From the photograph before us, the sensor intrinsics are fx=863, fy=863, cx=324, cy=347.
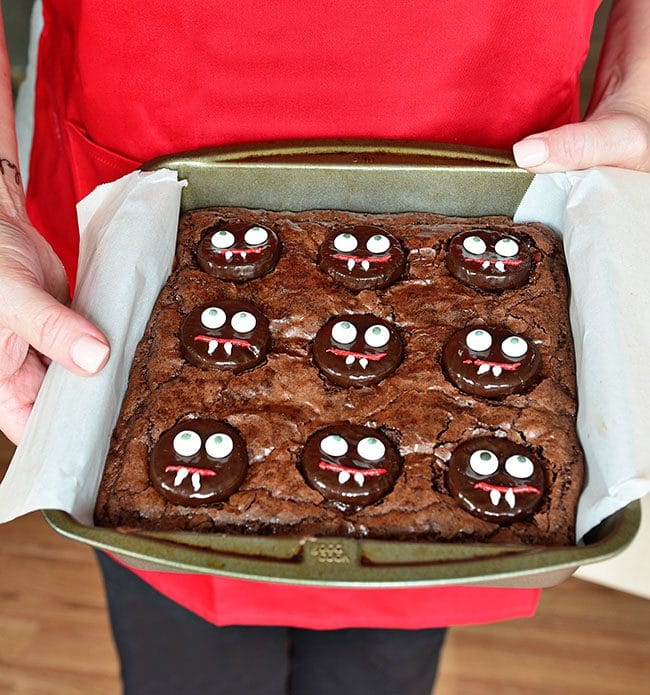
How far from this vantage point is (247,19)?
1.16m

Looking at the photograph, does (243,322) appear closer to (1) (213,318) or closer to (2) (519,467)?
(1) (213,318)

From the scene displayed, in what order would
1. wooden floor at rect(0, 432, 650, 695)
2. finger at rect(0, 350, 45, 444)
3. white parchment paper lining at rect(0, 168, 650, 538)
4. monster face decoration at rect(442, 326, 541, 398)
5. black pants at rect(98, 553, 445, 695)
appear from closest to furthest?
white parchment paper lining at rect(0, 168, 650, 538) → monster face decoration at rect(442, 326, 541, 398) → finger at rect(0, 350, 45, 444) → black pants at rect(98, 553, 445, 695) → wooden floor at rect(0, 432, 650, 695)

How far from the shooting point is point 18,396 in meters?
1.24

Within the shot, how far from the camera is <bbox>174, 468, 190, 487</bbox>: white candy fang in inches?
40.7

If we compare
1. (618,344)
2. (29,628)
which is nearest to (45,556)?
(29,628)

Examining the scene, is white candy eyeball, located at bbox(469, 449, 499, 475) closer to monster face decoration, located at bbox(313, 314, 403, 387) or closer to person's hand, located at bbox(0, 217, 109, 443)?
monster face decoration, located at bbox(313, 314, 403, 387)

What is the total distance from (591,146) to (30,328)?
83 centimetres

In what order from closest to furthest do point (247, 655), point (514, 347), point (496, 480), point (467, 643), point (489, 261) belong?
1. point (496, 480)
2. point (514, 347)
3. point (489, 261)
4. point (247, 655)
5. point (467, 643)

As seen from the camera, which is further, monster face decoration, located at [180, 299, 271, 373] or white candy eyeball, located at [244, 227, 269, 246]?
white candy eyeball, located at [244, 227, 269, 246]

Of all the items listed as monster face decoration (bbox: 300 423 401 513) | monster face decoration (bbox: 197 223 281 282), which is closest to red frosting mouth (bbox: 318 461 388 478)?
monster face decoration (bbox: 300 423 401 513)

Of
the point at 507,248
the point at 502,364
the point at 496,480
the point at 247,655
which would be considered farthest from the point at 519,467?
the point at 247,655

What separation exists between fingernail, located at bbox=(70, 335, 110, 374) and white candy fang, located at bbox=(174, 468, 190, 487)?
17 centimetres

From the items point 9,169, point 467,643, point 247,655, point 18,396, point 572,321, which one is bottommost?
point 467,643

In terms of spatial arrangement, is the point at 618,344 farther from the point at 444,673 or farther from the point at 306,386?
the point at 444,673
